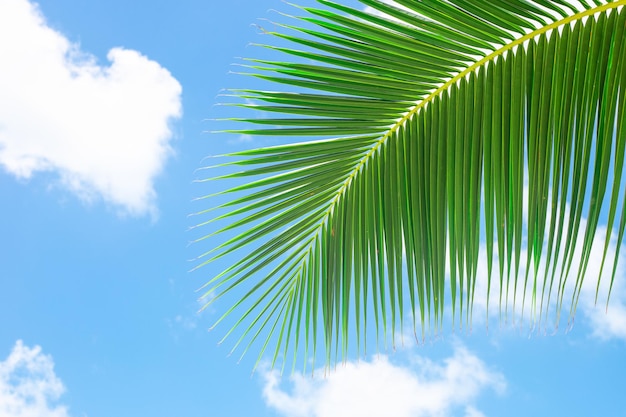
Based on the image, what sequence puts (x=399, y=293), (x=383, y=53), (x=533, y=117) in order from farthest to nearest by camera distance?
(x=399, y=293)
(x=383, y=53)
(x=533, y=117)

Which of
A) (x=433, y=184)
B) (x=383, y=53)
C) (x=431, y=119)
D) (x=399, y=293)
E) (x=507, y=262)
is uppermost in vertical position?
(x=383, y=53)

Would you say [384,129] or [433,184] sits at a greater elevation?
[384,129]

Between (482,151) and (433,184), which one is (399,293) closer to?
(433,184)

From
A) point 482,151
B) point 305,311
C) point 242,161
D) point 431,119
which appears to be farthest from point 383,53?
point 305,311

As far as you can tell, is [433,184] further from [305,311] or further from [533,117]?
[305,311]

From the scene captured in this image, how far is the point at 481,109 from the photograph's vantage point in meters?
1.67

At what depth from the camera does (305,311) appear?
211 cm

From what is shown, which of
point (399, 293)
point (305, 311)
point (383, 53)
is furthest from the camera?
point (305, 311)

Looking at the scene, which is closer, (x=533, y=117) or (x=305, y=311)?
(x=533, y=117)

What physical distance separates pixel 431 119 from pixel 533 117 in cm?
26

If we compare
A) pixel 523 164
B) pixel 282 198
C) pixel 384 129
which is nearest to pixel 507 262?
pixel 523 164

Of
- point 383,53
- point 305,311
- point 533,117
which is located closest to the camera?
point 533,117

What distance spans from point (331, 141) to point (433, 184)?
300 millimetres

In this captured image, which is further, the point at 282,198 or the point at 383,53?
the point at 282,198
